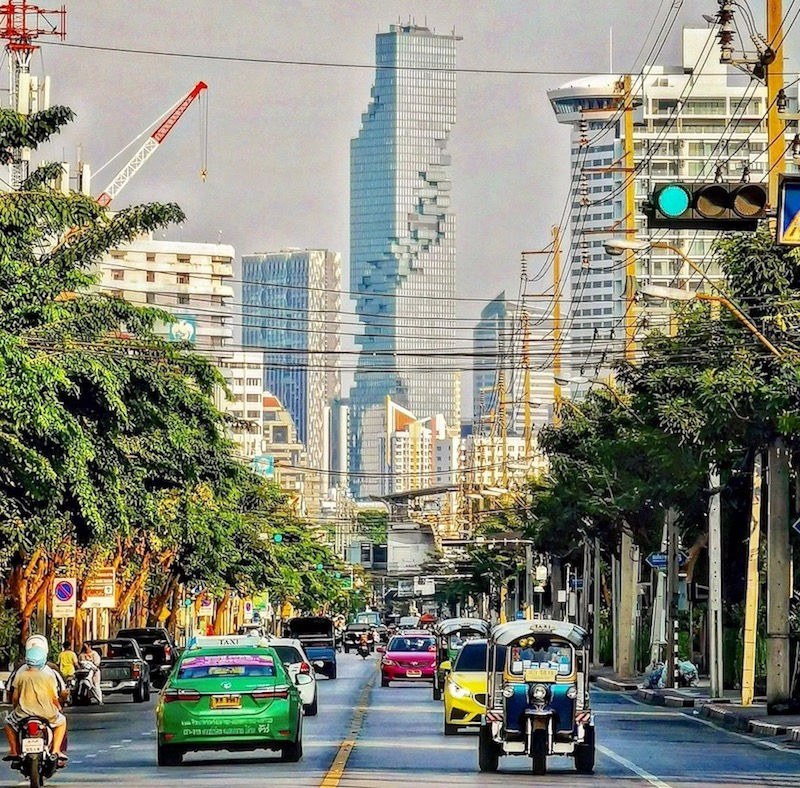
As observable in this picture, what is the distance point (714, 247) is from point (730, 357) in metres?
2.44

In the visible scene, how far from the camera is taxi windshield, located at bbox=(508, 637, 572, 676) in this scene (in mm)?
24781

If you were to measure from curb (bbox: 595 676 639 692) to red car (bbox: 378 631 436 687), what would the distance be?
5.56m

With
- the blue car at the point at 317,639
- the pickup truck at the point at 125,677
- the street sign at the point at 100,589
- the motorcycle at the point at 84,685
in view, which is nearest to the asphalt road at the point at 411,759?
the motorcycle at the point at 84,685

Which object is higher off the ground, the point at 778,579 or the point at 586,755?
the point at 778,579

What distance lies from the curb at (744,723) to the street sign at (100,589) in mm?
23931

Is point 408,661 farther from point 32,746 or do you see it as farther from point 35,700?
point 32,746

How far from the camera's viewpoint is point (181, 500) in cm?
6575

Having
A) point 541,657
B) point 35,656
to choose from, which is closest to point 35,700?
point 35,656

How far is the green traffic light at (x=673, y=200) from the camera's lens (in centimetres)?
1689

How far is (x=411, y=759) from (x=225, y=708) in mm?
2795

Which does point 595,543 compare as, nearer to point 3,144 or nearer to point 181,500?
point 181,500

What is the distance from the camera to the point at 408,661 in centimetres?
6262

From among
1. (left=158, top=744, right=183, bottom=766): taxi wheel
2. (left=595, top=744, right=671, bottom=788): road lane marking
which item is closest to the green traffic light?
(left=595, top=744, right=671, bottom=788): road lane marking

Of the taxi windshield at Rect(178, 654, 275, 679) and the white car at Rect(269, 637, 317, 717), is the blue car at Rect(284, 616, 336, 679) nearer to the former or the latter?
the white car at Rect(269, 637, 317, 717)
